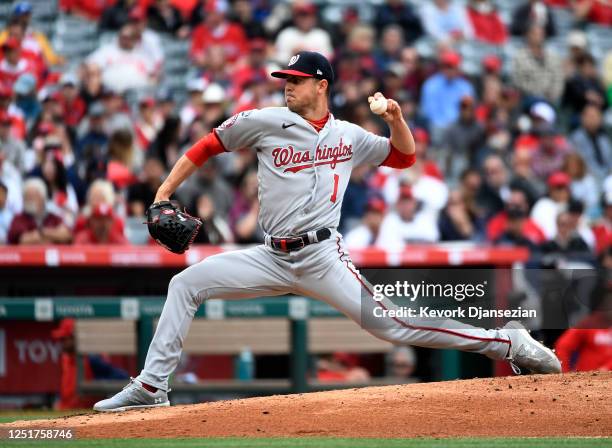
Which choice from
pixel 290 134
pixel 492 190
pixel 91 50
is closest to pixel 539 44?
pixel 492 190

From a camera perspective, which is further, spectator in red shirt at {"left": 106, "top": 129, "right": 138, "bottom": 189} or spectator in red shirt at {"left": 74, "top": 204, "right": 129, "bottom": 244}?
spectator in red shirt at {"left": 106, "top": 129, "right": 138, "bottom": 189}

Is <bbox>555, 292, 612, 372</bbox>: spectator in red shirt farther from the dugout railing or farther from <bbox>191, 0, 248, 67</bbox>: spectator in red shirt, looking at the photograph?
<bbox>191, 0, 248, 67</bbox>: spectator in red shirt

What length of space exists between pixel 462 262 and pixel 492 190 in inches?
91.6

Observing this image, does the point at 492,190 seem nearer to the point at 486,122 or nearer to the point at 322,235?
the point at 486,122

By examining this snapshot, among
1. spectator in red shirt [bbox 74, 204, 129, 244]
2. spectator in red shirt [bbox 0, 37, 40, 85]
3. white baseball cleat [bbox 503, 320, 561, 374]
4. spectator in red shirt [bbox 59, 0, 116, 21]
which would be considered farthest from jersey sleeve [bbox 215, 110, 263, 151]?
spectator in red shirt [bbox 59, 0, 116, 21]

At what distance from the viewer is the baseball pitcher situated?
622cm

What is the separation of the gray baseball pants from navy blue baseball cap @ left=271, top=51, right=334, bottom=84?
0.85 metres

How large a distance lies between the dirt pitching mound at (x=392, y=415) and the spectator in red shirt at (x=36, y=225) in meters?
3.82

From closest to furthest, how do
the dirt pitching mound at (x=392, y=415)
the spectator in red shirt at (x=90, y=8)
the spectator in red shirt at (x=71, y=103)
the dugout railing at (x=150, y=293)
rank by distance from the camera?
the dirt pitching mound at (x=392, y=415) → the dugout railing at (x=150, y=293) → the spectator in red shirt at (x=71, y=103) → the spectator in red shirt at (x=90, y=8)

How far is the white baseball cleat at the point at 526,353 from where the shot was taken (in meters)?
6.48

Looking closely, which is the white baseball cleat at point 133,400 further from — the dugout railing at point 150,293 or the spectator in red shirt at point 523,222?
the spectator in red shirt at point 523,222

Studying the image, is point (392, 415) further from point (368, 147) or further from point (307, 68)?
point (307, 68)

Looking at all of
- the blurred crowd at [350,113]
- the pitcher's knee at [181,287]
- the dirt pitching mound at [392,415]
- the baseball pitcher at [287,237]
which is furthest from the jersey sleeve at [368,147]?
the blurred crowd at [350,113]

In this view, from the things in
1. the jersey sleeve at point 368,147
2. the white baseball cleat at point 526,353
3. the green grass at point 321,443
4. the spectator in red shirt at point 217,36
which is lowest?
the green grass at point 321,443
